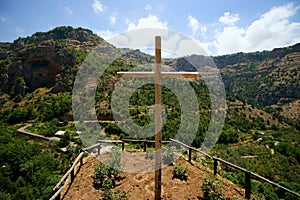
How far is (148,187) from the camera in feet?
15.4

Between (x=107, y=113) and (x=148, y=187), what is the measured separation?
31.5 metres

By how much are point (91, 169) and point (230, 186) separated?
11.5 feet

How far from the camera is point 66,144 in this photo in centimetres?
3691

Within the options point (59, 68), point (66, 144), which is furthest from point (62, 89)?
point (66, 144)

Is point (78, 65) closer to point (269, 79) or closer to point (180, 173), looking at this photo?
point (180, 173)

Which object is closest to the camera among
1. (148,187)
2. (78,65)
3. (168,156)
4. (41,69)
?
(148,187)

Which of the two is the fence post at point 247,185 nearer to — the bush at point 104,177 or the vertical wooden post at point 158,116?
the vertical wooden post at point 158,116

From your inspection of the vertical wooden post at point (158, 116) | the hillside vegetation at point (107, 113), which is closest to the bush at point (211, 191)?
the vertical wooden post at point (158, 116)

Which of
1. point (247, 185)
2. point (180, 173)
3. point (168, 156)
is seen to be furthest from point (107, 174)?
point (247, 185)

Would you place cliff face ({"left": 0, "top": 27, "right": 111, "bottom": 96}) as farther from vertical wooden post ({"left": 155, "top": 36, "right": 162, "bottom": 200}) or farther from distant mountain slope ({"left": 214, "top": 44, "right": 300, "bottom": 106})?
distant mountain slope ({"left": 214, "top": 44, "right": 300, "bottom": 106})

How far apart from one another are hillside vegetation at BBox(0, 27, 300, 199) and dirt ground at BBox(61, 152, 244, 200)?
8.53 ft

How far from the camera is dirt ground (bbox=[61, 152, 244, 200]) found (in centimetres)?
448

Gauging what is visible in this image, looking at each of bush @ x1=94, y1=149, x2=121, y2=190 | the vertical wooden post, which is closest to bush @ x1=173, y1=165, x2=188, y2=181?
the vertical wooden post

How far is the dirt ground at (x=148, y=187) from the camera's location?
4484 mm
